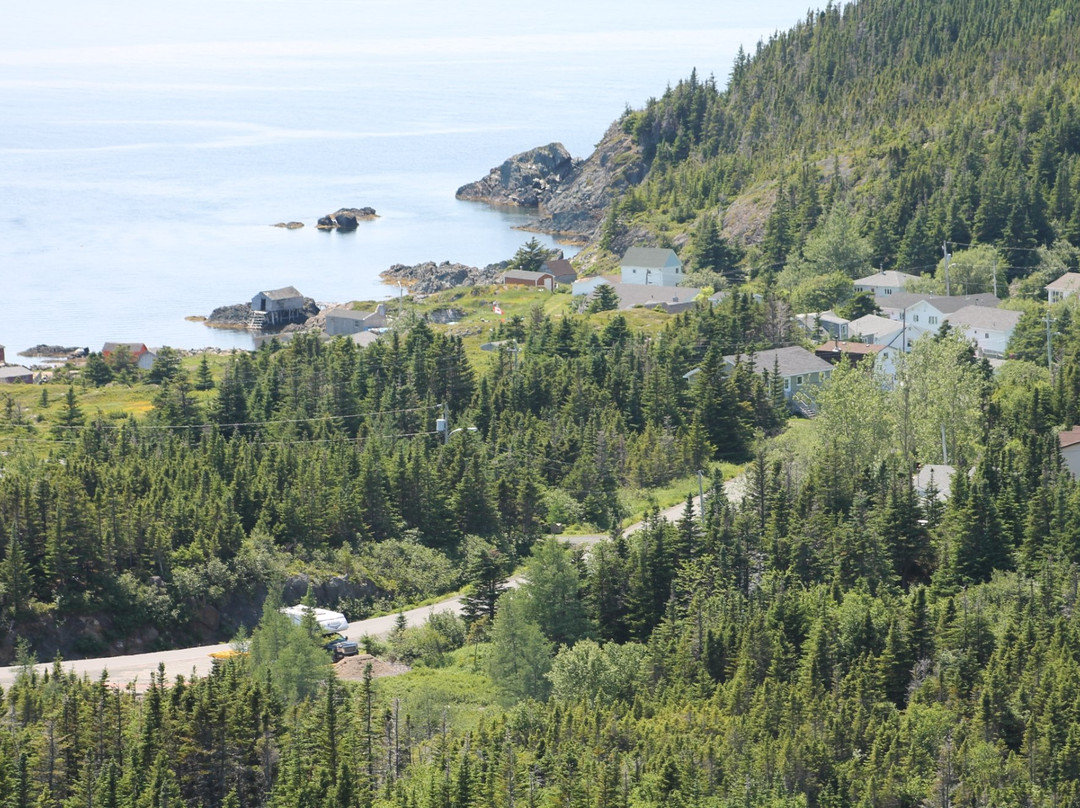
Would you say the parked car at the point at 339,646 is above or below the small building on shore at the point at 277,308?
below

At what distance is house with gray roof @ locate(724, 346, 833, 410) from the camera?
87.8 metres

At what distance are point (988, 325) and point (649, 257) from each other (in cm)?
3334

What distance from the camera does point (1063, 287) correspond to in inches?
4262

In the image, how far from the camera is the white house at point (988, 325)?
321 feet

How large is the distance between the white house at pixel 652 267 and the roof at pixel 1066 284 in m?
28.1

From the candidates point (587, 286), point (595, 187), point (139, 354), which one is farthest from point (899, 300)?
point (595, 187)

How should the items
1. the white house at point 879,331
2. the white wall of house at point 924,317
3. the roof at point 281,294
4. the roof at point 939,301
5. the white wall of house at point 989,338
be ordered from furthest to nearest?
the roof at point 281,294
the roof at point 939,301
the white wall of house at point 924,317
the white house at point 879,331
the white wall of house at point 989,338

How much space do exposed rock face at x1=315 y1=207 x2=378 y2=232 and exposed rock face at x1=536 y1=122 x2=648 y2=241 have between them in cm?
2081

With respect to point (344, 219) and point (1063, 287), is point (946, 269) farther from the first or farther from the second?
point (344, 219)

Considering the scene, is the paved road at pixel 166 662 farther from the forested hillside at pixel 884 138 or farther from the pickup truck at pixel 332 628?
the forested hillside at pixel 884 138

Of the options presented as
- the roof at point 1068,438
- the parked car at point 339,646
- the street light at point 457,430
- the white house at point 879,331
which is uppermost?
the white house at point 879,331

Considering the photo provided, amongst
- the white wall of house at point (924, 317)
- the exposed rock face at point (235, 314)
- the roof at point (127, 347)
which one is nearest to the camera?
the white wall of house at point (924, 317)

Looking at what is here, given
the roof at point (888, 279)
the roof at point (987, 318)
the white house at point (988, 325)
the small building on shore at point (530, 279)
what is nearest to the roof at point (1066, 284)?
the roof at point (987, 318)

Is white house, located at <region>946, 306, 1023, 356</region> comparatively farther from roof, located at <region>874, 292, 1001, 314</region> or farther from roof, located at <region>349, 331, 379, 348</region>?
roof, located at <region>349, 331, 379, 348</region>
